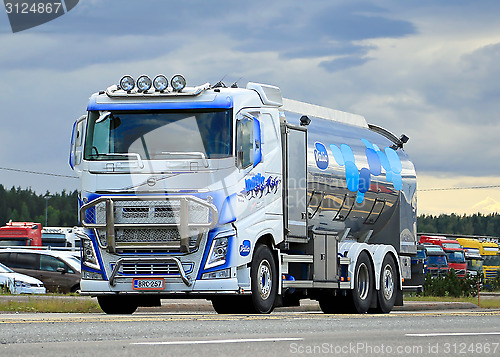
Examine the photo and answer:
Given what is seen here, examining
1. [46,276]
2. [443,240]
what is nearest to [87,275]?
[46,276]

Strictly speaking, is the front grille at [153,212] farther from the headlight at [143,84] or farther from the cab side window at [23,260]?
the cab side window at [23,260]

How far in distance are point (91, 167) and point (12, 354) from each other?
9237 mm

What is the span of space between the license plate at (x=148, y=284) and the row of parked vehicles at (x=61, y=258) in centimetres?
262

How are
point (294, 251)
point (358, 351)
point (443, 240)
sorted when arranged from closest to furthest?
1. point (358, 351)
2. point (294, 251)
3. point (443, 240)

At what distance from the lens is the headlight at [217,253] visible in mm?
17688

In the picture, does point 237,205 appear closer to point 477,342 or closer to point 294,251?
point 294,251

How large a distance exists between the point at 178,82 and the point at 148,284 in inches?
132

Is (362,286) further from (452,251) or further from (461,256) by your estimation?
(461,256)

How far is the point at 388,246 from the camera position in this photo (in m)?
23.7

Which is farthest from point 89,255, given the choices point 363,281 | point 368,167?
point 368,167

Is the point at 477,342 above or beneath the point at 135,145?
beneath

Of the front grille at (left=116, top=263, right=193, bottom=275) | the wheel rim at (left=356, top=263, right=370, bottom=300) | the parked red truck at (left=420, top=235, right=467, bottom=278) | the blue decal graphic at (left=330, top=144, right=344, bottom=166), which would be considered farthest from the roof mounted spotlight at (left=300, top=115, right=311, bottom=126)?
the parked red truck at (left=420, top=235, right=467, bottom=278)

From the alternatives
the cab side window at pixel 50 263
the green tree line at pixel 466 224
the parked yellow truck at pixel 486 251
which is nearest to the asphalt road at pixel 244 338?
the cab side window at pixel 50 263

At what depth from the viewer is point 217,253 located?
58.2 feet
